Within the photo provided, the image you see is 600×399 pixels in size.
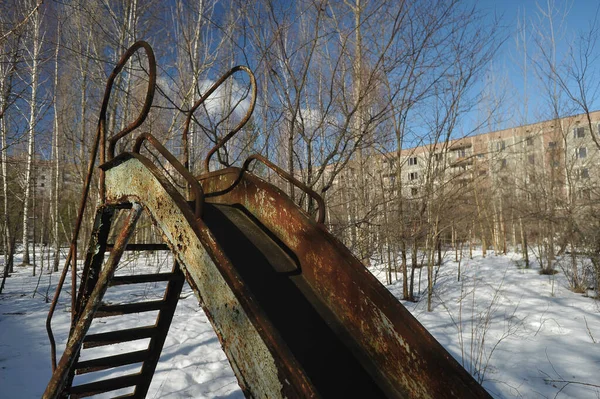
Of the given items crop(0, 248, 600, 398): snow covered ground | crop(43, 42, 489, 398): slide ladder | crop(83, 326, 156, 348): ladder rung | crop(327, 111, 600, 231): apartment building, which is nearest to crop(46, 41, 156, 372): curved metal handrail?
crop(43, 42, 489, 398): slide ladder

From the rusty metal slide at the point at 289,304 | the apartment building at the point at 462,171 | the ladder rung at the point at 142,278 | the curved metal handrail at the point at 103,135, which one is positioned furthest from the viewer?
the apartment building at the point at 462,171

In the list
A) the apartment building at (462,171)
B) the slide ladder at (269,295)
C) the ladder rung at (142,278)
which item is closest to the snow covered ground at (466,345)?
the ladder rung at (142,278)

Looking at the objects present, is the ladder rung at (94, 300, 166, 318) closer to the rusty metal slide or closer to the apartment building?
the rusty metal slide

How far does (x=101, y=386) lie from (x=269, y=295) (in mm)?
1361

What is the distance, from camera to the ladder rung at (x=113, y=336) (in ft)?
6.09

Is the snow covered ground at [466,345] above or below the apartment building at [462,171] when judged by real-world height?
below

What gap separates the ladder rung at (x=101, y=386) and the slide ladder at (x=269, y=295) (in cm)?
1

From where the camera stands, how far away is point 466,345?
4.15m

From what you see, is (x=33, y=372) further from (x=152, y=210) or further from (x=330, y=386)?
(x=330, y=386)

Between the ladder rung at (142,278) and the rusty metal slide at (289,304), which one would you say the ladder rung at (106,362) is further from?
the rusty metal slide at (289,304)

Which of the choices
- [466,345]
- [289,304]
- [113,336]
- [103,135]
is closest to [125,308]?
[113,336]

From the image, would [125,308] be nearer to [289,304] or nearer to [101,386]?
[101,386]

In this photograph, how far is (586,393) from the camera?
292cm

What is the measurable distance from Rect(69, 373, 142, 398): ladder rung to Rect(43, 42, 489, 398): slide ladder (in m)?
0.01
